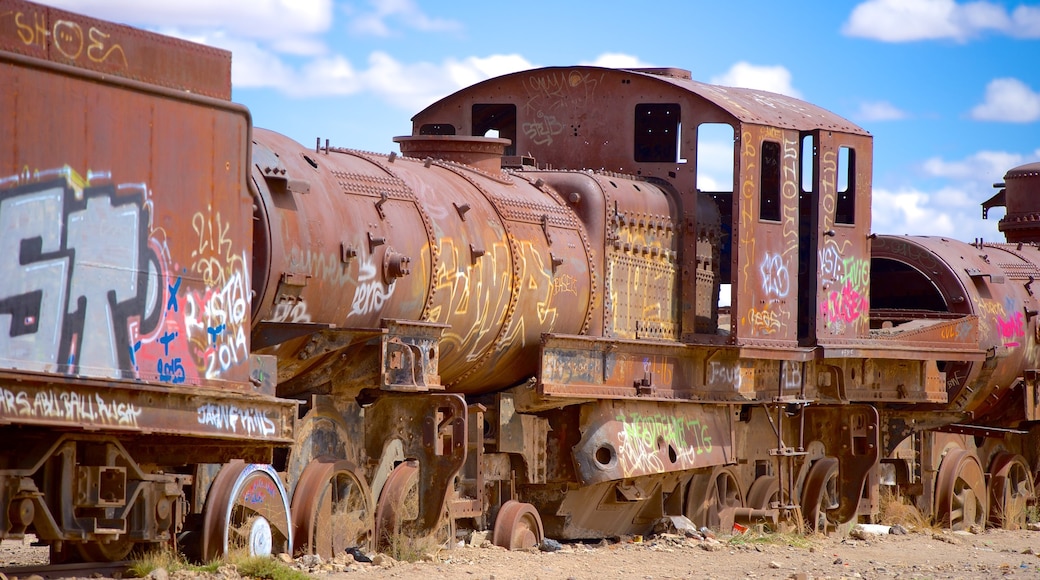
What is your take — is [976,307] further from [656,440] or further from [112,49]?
[112,49]

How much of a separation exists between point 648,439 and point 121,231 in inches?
281

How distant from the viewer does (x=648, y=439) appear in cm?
1494

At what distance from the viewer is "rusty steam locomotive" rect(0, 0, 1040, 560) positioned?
28.8ft

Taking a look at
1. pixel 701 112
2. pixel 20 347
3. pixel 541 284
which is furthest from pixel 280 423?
pixel 701 112

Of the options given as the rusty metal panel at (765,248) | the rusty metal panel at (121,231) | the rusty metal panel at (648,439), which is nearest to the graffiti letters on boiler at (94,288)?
the rusty metal panel at (121,231)

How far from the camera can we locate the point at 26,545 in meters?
13.8

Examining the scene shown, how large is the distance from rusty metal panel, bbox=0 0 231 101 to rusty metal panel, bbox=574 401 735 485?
5761 millimetres

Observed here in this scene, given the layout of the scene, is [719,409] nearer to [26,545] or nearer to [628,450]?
[628,450]

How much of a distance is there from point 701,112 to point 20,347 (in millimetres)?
8981

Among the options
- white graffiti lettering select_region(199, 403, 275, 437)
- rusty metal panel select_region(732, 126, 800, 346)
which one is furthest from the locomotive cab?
white graffiti lettering select_region(199, 403, 275, 437)

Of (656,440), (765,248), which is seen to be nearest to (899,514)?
(765,248)

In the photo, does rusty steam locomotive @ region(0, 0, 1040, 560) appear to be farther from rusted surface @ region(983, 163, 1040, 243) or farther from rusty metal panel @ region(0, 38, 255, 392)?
rusted surface @ region(983, 163, 1040, 243)

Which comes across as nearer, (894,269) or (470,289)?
(470,289)

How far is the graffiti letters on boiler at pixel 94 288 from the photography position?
8.24m
